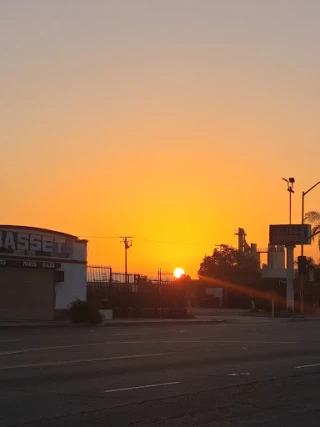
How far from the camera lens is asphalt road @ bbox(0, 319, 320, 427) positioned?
34.9ft

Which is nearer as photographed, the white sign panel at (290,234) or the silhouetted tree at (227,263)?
the white sign panel at (290,234)

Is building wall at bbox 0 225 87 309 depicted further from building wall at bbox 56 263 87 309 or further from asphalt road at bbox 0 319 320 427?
asphalt road at bbox 0 319 320 427

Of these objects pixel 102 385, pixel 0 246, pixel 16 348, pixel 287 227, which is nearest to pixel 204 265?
pixel 287 227

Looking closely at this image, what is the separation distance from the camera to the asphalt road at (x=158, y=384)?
10625mm

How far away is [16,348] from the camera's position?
72.7 feet

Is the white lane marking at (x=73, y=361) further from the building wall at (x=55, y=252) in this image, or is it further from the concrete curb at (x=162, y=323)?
the building wall at (x=55, y=252)

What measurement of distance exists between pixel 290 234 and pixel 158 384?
47.8 metres

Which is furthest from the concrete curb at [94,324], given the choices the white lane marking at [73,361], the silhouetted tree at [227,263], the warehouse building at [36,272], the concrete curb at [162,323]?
the silhouetted tree at [227,263]

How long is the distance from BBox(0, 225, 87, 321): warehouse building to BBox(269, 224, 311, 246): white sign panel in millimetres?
21672

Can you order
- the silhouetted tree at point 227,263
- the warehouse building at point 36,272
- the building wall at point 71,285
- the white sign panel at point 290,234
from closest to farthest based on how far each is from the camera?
the warehouse building at point 36,272 < the building wall at point 71,285 < the white sign panel at point 290,234 < the silhouetted tree at point 227,263

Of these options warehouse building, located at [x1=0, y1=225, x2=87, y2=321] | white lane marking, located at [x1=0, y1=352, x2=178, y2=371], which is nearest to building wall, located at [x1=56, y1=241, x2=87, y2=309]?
warehouse building, located at [x1=0, y1=225, x2=87, y2=321]

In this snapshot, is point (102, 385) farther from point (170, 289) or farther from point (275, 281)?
point (275, 281)

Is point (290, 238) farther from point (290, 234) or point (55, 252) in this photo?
point (55, 252)

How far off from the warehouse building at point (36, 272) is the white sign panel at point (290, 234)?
71.1ft
